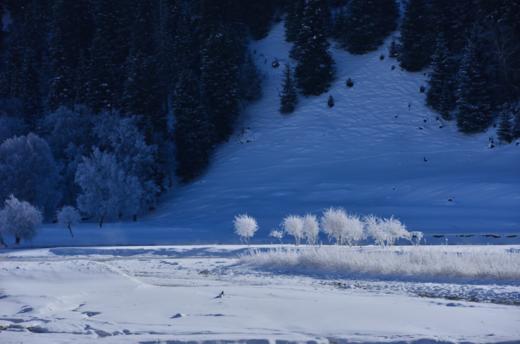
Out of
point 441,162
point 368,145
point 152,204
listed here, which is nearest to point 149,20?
point 152,204

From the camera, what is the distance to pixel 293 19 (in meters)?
63.5

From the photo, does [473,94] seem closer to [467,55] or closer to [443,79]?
[467,55]

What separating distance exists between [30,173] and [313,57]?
31.4m

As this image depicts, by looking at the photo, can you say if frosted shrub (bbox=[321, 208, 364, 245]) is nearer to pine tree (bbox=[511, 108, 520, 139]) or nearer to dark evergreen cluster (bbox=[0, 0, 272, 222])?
dark evergreen cluster (bbox=[0, 0, 272, 222])

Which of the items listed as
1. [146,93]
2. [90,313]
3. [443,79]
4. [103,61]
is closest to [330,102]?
[443,79]

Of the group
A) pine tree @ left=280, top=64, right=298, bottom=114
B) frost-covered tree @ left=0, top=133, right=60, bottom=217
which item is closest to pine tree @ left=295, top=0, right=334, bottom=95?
pine tree @ left=280, top=64, right=298, bottom=114

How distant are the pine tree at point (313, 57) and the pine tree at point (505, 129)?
19.8 meters

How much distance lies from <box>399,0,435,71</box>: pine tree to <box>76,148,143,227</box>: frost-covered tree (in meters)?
31.0

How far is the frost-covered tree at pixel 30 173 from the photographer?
147 feet

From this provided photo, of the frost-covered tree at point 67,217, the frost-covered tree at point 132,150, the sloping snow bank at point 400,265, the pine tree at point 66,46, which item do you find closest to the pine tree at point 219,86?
the frost-covered tree at point 132,150

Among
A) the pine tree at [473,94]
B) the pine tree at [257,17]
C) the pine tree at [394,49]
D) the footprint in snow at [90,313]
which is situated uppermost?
the pine tree at [257,17]

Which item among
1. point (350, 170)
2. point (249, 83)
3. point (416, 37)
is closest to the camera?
point (350, 170)

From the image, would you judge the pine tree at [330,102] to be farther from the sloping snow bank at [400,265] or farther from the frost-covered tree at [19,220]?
the sloping snow bank at [400,265]

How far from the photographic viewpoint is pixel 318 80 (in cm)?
5759
